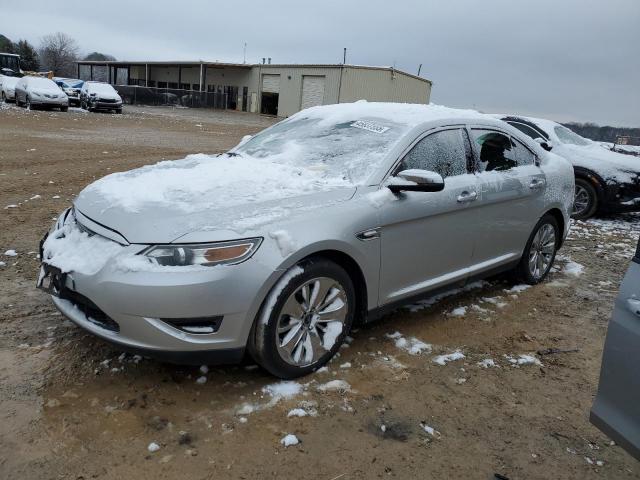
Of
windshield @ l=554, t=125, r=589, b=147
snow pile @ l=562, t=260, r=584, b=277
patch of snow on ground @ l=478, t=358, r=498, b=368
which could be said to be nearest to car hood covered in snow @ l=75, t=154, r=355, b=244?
patch of snow on ground @ l=478, t=358, r=498, b=368

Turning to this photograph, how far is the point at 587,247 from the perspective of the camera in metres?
7.07

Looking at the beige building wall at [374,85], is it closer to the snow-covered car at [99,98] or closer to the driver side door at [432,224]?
the snow-covered car at [99,98]

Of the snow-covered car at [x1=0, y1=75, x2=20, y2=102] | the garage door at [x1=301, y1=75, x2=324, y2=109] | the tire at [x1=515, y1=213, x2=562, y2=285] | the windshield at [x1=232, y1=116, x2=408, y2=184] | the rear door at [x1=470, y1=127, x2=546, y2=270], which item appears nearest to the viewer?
the windshield at [x1=232, y1=116, x2=408, y2=184]

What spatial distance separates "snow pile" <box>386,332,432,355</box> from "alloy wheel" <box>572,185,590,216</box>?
6.44 metres

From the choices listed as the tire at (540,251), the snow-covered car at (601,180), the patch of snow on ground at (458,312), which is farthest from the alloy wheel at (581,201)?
the patch of snow on ground at (458,312)

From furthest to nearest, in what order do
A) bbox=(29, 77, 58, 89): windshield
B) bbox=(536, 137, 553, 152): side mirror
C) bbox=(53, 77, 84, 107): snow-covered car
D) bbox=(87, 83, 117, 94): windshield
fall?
bbox=(53, 77, 84, 107): snow-covered car < bbox=(87, 83, 117, 94): windshield < bbox=(29, 77, 58, 89): windshield < bbox=(536, 137, 553, 152): side mirror

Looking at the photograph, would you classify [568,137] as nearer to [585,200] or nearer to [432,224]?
[585,200]

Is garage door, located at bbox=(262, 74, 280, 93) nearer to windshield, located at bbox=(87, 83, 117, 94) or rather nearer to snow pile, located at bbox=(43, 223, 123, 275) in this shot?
windshield, located at bbox=(87, 83, 117, 94)

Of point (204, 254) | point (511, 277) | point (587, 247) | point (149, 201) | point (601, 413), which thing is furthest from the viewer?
point (587, 247)

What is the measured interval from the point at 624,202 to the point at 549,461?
7.47m

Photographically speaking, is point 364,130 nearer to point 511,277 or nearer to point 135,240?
point 135,240

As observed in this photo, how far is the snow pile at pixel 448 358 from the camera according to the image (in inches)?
140

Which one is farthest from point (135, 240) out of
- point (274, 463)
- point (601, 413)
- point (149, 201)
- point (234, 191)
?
point (601, 413)

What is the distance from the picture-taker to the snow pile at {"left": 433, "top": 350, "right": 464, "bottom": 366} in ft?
11.6
